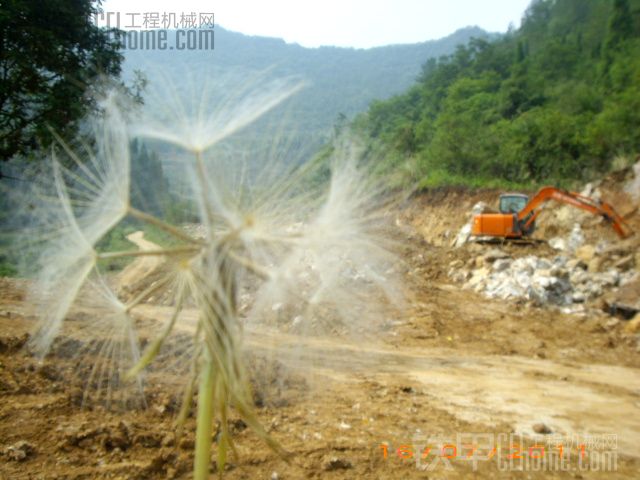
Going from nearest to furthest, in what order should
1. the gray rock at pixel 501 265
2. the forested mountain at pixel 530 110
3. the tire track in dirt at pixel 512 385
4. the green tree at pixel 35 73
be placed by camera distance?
1. the tire track in dirt at pixel 512 385
2. the green tree at pixel 35 73
3. the gray rock at pixel 501 265
4. the forested mountain at pixel 530 110

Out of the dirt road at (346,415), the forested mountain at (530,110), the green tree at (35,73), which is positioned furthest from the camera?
the forested mountain at (530,110)

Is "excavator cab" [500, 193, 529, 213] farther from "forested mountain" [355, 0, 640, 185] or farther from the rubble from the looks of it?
the rubble

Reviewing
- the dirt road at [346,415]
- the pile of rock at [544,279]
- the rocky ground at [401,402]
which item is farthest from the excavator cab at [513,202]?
the dirt road at [346,415]

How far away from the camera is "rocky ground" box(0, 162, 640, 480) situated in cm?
293

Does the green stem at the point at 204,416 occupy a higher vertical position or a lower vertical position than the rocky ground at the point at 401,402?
higher

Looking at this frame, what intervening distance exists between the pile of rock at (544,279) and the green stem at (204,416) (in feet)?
40.4

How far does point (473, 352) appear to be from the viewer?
29.8ft

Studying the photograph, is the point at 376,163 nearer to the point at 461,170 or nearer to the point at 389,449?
the point at 389,449

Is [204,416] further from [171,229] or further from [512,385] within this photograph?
[512,385]

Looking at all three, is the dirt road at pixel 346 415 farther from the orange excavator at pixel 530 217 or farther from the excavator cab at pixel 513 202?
the excavator cab at pixel 513 202

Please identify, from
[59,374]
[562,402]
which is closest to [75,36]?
[59,374]

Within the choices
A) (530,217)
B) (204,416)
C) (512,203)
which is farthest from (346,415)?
(512,203)

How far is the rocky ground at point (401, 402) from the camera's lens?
9.62 feet

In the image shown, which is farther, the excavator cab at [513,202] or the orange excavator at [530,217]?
the excavator cab at [513,202]
